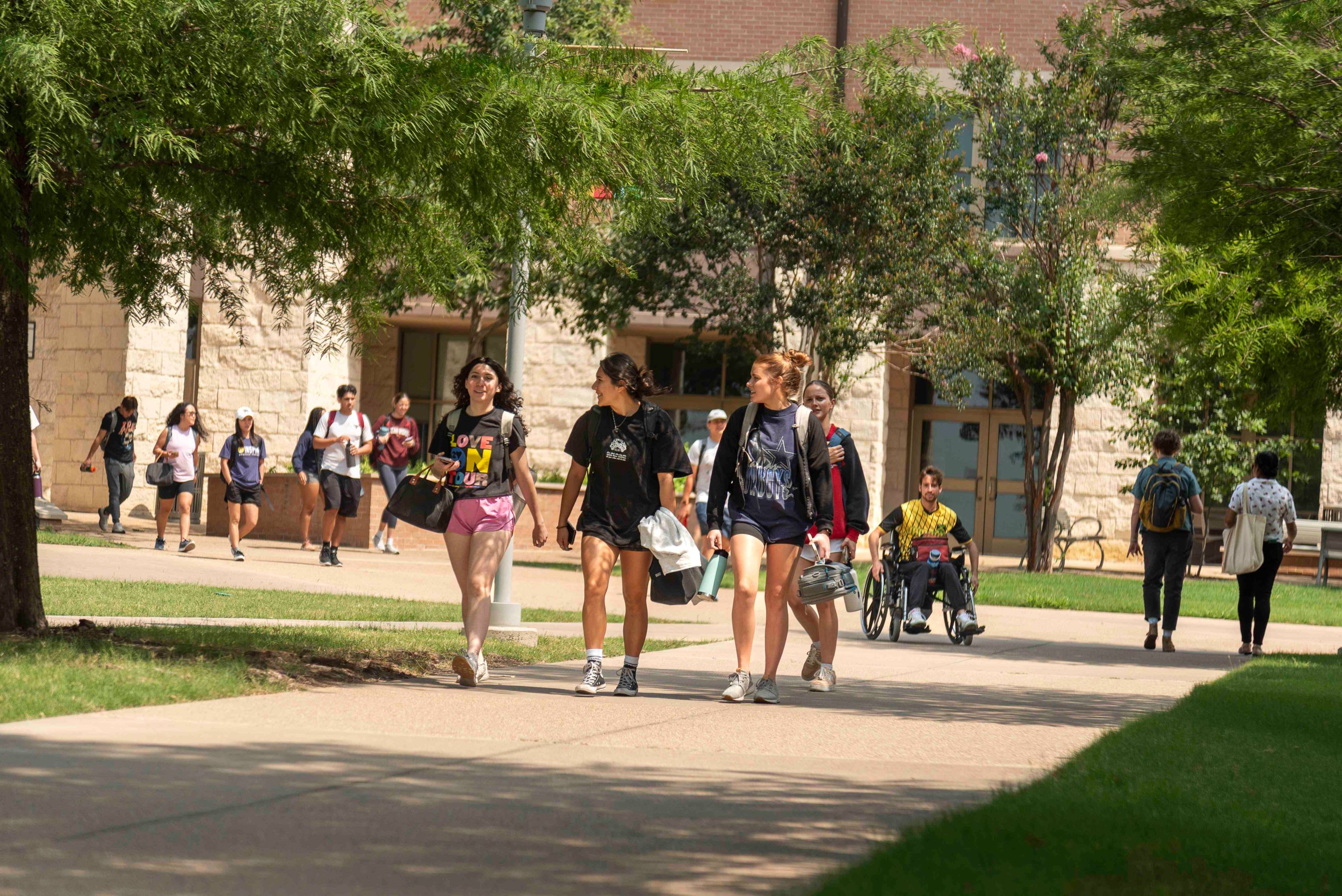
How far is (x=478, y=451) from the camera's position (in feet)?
28.0

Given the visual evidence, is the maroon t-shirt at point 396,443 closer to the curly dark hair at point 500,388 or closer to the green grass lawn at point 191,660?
the green grass lawn at point 191,660

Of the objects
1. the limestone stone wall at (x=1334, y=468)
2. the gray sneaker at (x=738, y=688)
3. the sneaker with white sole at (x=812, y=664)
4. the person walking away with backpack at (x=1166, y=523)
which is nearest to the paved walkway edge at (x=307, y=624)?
the sneaker with white sole at (x=812, y=664)

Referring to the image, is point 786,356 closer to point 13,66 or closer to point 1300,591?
point 13,66

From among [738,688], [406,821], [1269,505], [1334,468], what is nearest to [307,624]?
[738,688]

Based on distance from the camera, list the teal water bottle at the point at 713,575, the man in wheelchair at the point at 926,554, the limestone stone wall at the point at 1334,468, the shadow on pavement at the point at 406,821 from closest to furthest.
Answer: the shadow on pavement at the point at 406,821, the teal water bottle at the point at 713,575, the man in wheelchair at the point at 926,554, the limestone stone wall at the point at 1334,468

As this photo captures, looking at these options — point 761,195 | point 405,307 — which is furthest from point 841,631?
point 761,195

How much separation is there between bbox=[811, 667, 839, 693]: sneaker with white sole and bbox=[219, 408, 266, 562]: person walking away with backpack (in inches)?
367

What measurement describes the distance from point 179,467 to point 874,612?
28.3 ft

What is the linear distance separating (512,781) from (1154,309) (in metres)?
9.52

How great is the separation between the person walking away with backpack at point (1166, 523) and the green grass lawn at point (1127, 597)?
15.6 feet

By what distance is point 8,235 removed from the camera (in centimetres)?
732

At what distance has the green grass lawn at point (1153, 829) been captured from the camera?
13.1 feet

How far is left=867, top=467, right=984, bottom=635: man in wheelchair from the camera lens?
1284 cm

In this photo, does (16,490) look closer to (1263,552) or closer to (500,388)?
(500,388)
